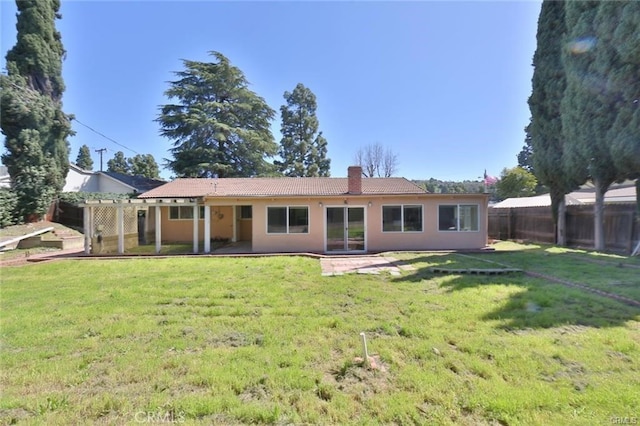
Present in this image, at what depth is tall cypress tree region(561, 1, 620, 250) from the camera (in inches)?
462

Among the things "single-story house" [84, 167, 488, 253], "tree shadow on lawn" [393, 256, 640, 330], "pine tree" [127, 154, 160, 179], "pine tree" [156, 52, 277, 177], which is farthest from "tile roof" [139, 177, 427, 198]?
"pine tree" [127, 154, 160, 179]

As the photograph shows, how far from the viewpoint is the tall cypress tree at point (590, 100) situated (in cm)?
1173

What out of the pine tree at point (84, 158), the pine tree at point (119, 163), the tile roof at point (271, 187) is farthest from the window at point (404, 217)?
the pine tree at point (84, 158)

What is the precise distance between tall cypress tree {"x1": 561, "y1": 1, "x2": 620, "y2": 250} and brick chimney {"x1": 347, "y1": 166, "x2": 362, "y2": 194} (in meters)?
9.00

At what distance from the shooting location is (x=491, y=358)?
3.74 m

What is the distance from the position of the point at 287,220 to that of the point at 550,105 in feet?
44.2

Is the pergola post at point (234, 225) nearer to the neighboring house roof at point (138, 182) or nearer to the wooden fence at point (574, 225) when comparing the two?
the neighboring house roof at point (138, 182)

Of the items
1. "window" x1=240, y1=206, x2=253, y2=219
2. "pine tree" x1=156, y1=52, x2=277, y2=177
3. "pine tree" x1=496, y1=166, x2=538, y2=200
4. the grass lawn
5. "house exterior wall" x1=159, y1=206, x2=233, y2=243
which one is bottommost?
the grass lawn

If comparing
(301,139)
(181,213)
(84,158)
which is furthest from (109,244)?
(84,158)

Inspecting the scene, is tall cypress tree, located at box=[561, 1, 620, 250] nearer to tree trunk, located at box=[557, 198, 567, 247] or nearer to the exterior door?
tree trunk, located at box=[557, 198, 567, 247]

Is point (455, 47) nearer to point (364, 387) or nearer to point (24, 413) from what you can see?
point (364, 387)

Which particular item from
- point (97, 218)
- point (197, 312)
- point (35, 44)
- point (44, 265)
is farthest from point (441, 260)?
point (35, 44)

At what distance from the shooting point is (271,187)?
17203 mm

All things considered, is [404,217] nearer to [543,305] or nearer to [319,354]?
[543,305]
